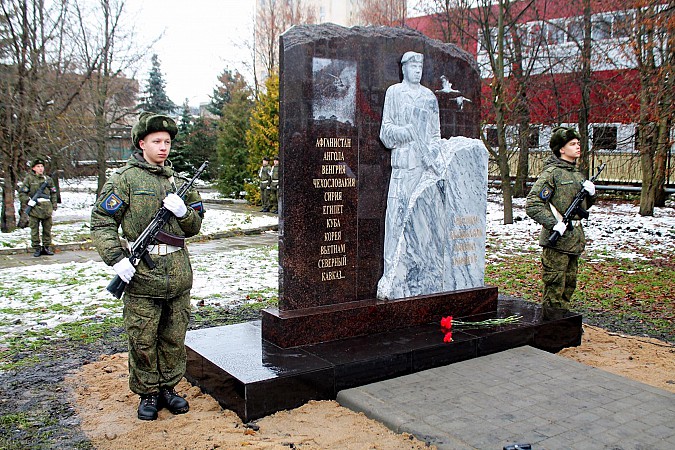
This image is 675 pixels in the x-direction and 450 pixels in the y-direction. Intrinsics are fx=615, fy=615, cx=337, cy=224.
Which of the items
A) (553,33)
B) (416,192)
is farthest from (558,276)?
(553,33)

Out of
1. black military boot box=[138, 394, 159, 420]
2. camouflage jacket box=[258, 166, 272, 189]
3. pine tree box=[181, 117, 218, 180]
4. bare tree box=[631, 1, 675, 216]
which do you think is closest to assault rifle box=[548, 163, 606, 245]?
bare tree box=[631, 1, 675, 216]

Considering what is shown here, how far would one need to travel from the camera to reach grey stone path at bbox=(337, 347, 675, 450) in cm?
419

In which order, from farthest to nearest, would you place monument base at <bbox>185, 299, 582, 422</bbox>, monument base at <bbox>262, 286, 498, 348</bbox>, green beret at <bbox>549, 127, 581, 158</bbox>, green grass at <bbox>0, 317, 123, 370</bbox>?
1. green beret at <bbox>549, 127, 581, 158</bbox>
2. green grass at <bbox>0, 317, 123, 370</bbox>
3. monument base at <bbox>262, 286, 498, 348</bbox>
4. monument base at <bbox>185, 299, 582, 422</bbox>

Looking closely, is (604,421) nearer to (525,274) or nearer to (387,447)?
(387,447)

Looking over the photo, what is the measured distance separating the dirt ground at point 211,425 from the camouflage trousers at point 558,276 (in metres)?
1.30

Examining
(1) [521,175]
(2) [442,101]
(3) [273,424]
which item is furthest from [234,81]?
(3) [273,424]

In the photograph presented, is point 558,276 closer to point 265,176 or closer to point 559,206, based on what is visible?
point 559,206

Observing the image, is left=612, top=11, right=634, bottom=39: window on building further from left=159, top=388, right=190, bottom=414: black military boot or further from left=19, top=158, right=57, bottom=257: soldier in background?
left=19, top=158, right=57, bottom=257: soldier in background

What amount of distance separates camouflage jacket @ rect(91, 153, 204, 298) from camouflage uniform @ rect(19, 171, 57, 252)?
29.6 ft

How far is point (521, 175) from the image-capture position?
78.2ft

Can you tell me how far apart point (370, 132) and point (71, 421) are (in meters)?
3.66

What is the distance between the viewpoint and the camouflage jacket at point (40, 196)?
12687mm

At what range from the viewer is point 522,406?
4738mm

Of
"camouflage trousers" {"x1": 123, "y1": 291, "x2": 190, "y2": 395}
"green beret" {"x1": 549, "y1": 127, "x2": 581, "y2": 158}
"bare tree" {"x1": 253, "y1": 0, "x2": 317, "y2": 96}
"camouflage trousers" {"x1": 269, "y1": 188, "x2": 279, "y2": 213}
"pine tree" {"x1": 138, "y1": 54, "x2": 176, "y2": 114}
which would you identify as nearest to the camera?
"camouflage trousers" {"x1": 123, "y1": 291, "x2": 190, "y2": 395}
